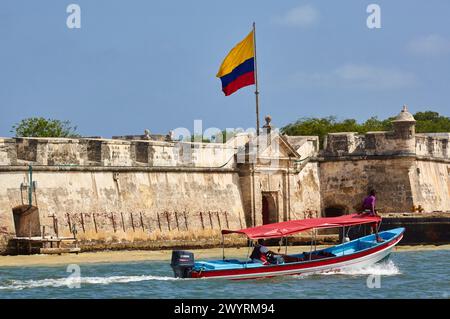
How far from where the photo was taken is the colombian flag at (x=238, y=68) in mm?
44562

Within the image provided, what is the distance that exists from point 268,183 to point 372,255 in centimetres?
1515

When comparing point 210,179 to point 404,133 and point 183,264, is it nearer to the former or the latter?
point 404,133

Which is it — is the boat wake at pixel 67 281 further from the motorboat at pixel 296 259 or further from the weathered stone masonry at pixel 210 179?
the weathered stone masonry at pixel 210 179

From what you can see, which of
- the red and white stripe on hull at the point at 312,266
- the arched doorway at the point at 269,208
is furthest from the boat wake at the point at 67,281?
the arched doorway at the point at 269,208

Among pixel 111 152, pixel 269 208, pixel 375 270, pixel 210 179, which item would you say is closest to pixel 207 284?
pixel 375 270

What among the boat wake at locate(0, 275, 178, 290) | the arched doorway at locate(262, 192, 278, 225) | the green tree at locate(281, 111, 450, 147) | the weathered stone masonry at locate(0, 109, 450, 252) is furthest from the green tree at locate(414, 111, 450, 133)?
the boat wake at locate(0, 275, 178, 290)

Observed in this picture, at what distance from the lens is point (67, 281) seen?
30062 millimetres

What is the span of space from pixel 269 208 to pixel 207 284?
60.5 feet

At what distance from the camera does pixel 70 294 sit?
27.4 meters

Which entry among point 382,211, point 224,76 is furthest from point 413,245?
point 224,76

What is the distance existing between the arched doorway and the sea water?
1277 cm

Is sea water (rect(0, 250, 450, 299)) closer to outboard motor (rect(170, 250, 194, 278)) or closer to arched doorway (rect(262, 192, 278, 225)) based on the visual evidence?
outboard motor (rect(170, 250, 194, 278))

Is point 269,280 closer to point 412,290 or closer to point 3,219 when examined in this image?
point 412,290

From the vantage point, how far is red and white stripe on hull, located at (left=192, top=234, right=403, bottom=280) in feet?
98.3
